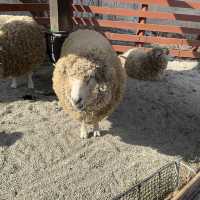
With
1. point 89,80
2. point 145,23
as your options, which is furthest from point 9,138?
point 145,23

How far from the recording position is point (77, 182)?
465 centimetres

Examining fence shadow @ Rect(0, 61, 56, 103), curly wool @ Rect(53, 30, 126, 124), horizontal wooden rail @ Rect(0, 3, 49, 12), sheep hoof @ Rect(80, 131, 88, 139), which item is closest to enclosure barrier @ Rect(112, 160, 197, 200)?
curly wool @ Rect(53, 30, 126, 124)

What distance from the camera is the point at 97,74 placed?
499cm

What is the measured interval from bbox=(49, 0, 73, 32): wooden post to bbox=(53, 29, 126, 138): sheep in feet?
2.71

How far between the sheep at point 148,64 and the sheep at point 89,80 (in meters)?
2.29

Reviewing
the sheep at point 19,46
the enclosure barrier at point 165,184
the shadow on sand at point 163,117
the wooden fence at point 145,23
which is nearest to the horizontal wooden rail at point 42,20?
the wooden fence at point 145,23

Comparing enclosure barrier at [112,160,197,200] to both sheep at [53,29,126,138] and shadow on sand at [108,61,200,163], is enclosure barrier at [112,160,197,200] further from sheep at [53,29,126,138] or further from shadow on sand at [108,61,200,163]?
sheep at [53,29,126,138]

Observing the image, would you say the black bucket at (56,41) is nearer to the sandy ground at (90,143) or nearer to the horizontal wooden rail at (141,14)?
the sandy ground at (90,143)

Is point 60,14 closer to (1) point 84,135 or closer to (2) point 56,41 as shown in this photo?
(2) point 56,41

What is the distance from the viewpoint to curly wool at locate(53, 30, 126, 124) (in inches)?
196

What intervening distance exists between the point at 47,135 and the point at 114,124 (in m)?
1.10

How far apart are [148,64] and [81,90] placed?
3305 millimetres

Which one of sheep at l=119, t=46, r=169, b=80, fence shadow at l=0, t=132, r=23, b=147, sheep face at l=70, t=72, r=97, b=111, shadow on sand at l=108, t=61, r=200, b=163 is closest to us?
sheep face at l=70, t=72, r=97, b=111

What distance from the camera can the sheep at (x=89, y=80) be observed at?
4.89 metres
